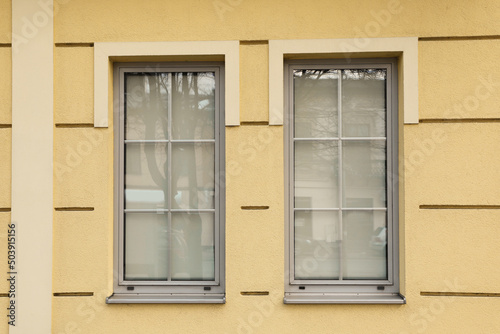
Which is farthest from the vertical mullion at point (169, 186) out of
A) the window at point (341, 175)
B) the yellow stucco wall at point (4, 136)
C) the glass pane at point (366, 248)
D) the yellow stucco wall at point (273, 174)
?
the glass pane at point (366, 248)

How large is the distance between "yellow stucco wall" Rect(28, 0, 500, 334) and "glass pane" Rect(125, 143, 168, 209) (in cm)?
22

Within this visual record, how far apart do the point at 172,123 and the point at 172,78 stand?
0.42 metres

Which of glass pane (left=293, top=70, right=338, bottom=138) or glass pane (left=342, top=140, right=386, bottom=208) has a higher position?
glass pane (left=293, top=70, right=338, bottom=138)

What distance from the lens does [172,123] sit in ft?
14.0

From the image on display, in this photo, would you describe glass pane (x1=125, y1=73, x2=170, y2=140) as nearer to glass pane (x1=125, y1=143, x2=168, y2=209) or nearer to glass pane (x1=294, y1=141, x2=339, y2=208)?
glass pane (x1=125, y1=143, x2=168, y2=209)

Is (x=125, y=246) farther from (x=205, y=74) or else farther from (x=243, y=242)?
(x=205, y=74)

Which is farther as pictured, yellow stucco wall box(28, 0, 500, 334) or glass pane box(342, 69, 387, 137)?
glass pane box(342, 69, 387, 137)

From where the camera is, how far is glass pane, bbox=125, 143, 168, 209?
4258mm

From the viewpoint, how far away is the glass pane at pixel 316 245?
420 centimetres

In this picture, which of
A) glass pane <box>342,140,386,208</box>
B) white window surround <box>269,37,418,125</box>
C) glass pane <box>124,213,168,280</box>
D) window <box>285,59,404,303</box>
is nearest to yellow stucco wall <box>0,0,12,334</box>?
glass pane <box>124,213,168,280</box>

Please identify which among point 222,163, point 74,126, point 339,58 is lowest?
point 222,163

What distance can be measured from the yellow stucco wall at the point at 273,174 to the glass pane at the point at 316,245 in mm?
259

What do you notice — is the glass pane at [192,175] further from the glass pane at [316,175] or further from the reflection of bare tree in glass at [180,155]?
the glass pane at [316,175]

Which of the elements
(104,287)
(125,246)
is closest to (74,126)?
(125,246)
